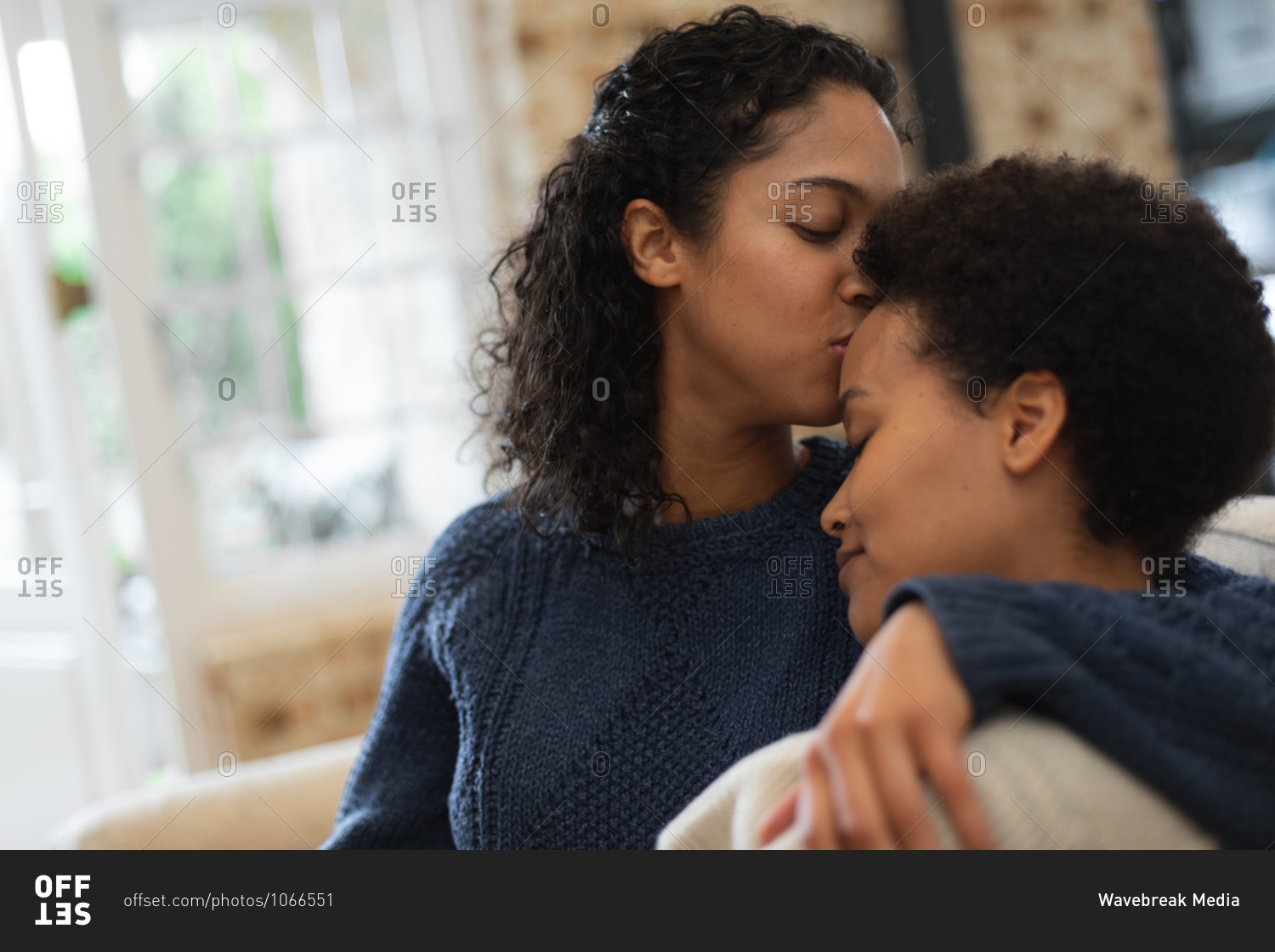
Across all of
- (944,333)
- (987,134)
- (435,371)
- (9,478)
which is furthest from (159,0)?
(944,333)

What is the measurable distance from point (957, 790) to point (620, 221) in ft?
2.48

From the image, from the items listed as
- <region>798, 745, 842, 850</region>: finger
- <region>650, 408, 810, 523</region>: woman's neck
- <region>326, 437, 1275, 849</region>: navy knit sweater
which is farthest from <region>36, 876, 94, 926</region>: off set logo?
<region>650, 408, 810, 523</region>: woman's neck

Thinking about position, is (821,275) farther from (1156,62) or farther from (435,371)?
(1156,62)

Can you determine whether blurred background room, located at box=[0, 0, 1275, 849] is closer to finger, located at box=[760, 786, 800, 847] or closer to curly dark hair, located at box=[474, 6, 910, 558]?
curly dark hair, located at box=[474, 6, 910, 558]

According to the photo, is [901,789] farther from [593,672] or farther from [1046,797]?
[593,672]

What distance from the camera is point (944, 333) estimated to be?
784mm

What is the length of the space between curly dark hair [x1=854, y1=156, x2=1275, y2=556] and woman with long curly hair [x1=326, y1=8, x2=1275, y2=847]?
0.21 m

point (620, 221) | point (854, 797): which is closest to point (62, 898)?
point (854, 797)

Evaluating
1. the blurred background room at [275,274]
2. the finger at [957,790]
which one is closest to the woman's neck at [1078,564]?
the finger at [957,790]

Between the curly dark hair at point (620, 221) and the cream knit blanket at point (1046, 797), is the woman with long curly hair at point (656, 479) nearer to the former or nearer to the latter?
the curly dark hair at point (620, 221)

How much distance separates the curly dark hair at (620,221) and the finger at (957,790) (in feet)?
1.92

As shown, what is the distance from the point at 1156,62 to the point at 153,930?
3.15m

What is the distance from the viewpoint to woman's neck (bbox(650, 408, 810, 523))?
45.9 inches

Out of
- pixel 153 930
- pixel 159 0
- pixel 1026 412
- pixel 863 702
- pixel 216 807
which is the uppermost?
pixel 159 0
